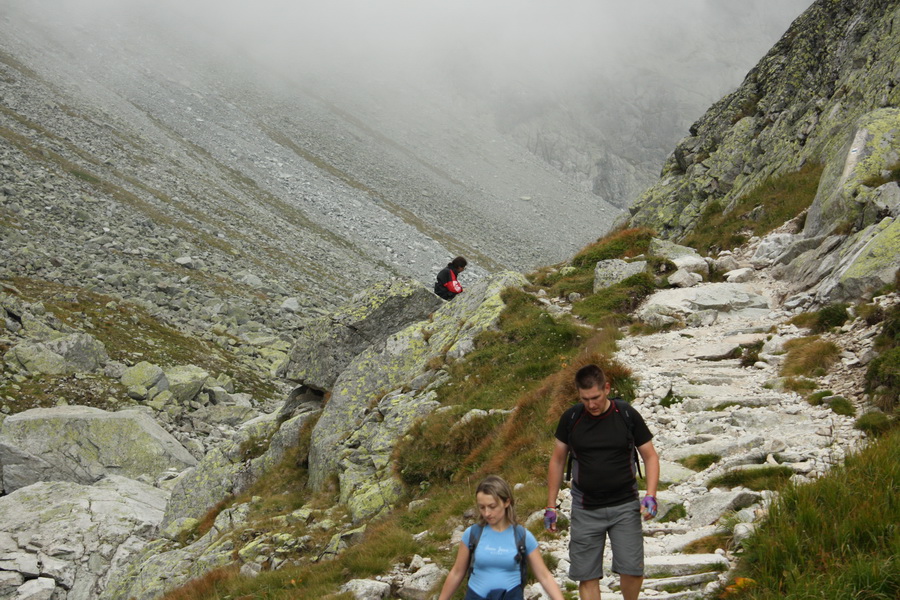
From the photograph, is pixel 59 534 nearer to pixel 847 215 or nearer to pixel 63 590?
pixel 63 590

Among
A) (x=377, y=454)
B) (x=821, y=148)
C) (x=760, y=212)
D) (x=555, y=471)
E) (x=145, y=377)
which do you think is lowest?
(x=145, y=377)

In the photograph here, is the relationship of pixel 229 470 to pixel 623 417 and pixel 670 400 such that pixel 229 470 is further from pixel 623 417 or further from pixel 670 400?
pixel 623 417

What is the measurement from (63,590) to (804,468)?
63.3ft

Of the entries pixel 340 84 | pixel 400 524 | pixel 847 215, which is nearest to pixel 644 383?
pixel 400 524

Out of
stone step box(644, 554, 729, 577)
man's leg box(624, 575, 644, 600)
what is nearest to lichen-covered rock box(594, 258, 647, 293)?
stone step box(644, 554, 729, 577)

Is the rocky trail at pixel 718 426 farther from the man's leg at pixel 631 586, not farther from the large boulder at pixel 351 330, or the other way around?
the large boulder at pixel 351 330

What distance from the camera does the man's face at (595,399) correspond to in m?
6.16

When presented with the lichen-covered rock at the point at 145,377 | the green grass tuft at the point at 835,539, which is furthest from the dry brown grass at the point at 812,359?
the lichen-covered rock at the point at 145,377

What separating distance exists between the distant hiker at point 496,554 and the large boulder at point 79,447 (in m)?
23.9

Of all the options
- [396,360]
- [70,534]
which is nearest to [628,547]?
→ [396,360]

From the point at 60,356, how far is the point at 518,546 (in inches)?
1351

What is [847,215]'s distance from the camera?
15.9 meters

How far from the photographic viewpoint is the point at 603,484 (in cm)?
625

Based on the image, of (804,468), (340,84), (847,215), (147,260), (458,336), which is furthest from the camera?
(340,84)
